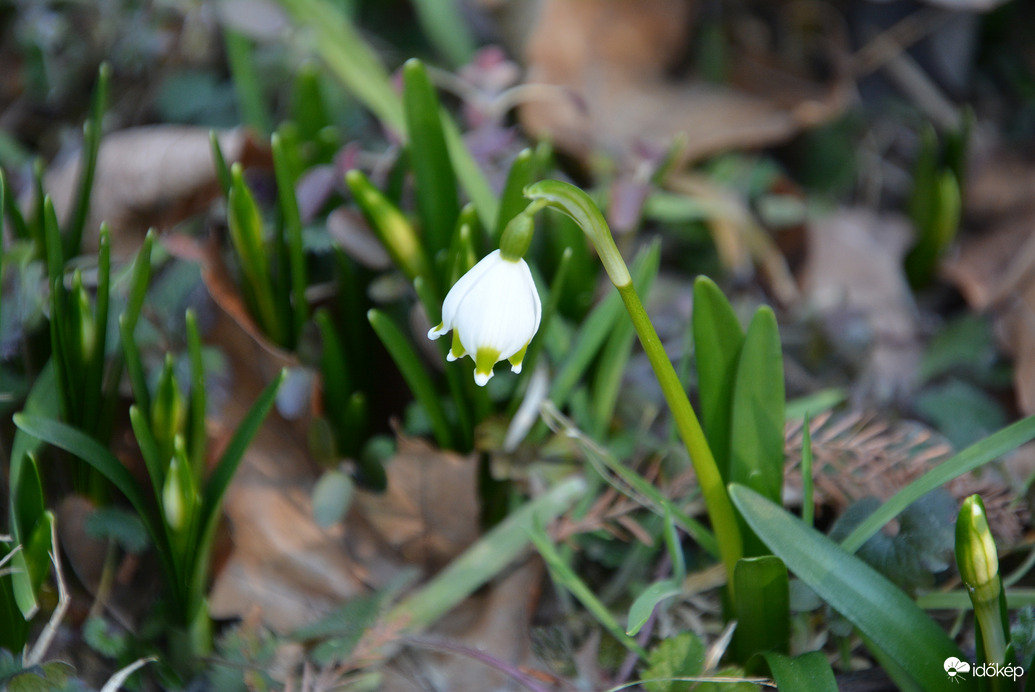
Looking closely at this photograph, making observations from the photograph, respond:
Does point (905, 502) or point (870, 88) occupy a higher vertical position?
point (870, 88)

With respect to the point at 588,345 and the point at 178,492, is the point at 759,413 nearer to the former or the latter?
the point at 588,345

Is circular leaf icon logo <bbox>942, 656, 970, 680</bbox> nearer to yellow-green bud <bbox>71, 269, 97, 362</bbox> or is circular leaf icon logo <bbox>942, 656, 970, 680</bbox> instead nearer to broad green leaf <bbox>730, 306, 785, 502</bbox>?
broad green leaf <bbox>730, 306, 785, 502</bbox>

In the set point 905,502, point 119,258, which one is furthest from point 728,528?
point 119,258

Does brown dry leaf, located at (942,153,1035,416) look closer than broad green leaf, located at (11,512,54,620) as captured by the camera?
No

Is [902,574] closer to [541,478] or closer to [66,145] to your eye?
[541,478]

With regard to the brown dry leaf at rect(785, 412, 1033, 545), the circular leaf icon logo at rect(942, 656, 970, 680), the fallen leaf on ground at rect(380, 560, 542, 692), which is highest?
the brown dry leaf at rect(785, 412, 1033, 545)

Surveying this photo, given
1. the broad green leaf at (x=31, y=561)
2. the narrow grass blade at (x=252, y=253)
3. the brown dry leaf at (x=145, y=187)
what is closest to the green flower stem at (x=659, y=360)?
the narrow grass blade at (x=252, y=253)

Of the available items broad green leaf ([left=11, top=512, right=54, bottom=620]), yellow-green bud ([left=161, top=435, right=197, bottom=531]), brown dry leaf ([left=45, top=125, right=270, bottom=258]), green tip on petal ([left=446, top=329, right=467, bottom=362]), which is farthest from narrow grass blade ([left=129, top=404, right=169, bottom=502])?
brown dry leaf ([left=45, top=125, right=270, bottom=258])
